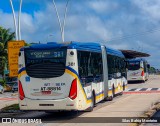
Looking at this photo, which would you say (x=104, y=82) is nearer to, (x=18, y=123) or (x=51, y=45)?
(x=51, y=45)

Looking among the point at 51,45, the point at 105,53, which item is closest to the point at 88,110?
the point at 51,45

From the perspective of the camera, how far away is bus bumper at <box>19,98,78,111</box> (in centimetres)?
1532

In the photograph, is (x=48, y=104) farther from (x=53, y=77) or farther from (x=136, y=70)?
(x=136, y=70)

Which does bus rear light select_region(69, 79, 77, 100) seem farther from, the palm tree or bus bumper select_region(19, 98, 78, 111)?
the palm tree

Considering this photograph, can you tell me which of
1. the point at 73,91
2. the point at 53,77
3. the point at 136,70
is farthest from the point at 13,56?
the point at 136,70

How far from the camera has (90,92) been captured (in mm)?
17734

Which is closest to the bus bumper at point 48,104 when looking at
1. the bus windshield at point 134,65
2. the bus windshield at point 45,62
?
the bus windshield at point 45,62

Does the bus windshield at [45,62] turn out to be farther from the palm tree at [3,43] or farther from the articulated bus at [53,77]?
the palm tree at [3,43]

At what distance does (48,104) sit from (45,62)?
1659mm

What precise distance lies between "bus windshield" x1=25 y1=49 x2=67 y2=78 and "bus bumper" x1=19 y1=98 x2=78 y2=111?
3.28 feet

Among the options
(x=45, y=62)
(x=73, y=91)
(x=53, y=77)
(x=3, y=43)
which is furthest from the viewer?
(x=3, y=43)

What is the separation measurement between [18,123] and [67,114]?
3475mm

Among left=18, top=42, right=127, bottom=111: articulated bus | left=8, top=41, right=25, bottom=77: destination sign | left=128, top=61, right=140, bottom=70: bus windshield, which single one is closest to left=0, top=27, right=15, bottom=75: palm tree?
left=128, top=61, right=140, bottom=70: bus windshield

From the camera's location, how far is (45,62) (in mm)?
15852
